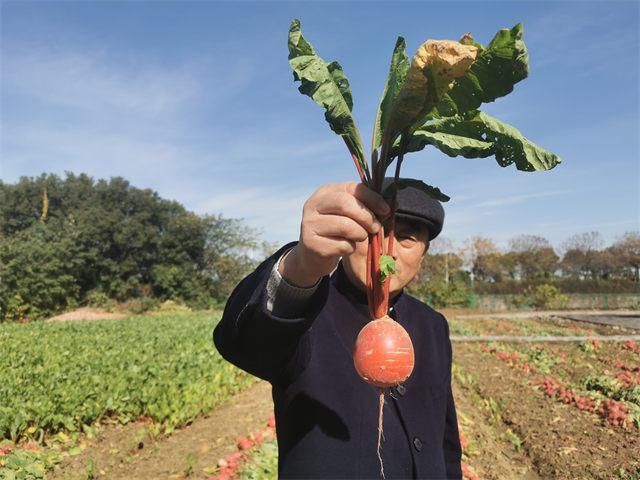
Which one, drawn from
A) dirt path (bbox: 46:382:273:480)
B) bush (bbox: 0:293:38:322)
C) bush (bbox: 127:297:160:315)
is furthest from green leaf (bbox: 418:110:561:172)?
bush (bbox: 127:297:160:315)

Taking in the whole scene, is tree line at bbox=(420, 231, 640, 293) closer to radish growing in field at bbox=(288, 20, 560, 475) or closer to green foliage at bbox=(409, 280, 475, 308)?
green foliage at bbox=(409, 280, 475, 308)

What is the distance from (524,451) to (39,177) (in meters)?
52.2

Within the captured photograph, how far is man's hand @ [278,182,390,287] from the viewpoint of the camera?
133 cm

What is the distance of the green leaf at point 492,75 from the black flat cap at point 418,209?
546 mm

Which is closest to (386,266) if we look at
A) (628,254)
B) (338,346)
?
(338,346)

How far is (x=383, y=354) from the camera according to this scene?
5.39ft

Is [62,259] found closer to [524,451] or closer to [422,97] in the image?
[524,451]

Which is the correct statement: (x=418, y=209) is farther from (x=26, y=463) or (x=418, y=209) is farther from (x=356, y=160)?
(x=26, y=463)

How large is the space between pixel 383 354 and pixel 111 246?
43.2 metres

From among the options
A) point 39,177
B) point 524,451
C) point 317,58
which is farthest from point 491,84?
point 39,177

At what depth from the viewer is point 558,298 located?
3397cm

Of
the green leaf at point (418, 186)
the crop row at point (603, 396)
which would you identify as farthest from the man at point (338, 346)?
the crop row at point (603, 396)

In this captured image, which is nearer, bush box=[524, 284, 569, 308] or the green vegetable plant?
the green vegetable plant

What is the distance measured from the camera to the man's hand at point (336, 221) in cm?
133
